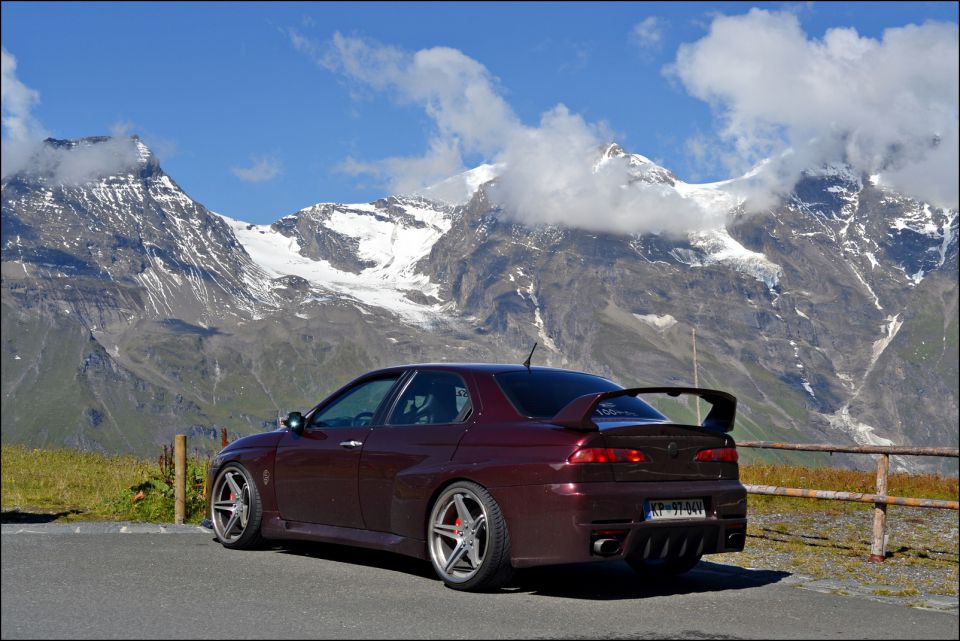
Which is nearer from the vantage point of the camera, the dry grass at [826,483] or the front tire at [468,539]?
the front tire at [468,539]

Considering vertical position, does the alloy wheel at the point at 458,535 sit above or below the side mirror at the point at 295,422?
below

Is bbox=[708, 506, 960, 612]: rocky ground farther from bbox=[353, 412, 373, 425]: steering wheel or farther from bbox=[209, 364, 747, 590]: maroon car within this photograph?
bbox=[353, 412, 373, 425]: steering wheel

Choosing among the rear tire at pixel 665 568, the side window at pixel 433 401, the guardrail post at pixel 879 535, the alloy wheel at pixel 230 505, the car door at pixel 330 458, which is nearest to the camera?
the side window at pixel 433 401

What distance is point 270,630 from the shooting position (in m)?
6.46

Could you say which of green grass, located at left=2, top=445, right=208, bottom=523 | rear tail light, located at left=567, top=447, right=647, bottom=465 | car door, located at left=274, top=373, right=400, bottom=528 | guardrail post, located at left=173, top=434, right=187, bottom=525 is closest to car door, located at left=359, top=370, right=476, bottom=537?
car door, located at left=274, top=373, right=400, bottom=528

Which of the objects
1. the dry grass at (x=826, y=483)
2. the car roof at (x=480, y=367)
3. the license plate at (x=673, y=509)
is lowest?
the dry grass at (x=826, y=483)

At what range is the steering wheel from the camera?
937 centimetres

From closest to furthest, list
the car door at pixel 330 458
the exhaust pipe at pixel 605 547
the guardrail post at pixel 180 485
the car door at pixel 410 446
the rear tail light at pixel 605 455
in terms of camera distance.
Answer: the exhaust pipe at pixel 605 547
the rear tail light at pixel 605 455
the car door at pixel 410 446
the car door at pixel 330 458
the guardrail post at pixel 180 485

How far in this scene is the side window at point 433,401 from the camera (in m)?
8.73

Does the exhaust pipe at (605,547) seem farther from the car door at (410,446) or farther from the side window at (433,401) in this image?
the side window at (433,401)

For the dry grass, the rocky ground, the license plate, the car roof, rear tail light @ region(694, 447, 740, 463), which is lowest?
the rocky ground

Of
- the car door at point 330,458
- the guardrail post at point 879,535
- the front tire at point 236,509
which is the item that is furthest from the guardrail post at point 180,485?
the guardrail post at point 879,535

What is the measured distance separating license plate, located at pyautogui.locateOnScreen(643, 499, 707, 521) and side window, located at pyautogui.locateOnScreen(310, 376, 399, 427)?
2586mm

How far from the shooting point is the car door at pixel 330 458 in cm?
919
